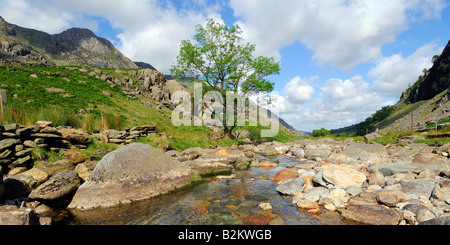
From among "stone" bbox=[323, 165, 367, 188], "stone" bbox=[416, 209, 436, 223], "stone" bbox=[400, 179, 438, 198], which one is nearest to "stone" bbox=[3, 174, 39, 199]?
"stone" bbox=[323, 165, 367, 188]

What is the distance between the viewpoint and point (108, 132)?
13156 millimetres

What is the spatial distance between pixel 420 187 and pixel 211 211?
5967mm

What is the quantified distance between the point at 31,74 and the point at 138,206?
117ft

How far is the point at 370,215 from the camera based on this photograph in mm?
4785

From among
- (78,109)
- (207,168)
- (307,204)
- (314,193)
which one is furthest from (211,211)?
(78,109)

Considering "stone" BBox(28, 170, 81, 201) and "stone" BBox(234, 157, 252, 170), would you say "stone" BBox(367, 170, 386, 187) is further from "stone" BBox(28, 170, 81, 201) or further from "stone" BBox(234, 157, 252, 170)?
"stone" BBox(28, 170, 81, 201)

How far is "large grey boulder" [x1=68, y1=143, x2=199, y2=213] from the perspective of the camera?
20.2ft

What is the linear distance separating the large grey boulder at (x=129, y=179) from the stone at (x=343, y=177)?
5202 mm

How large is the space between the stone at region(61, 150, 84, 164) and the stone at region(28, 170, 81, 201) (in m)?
2.20

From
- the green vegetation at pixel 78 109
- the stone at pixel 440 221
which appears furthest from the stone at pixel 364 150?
the green vegetation at pixel 78 109

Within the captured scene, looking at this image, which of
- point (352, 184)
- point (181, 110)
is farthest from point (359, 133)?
point (352, 184)

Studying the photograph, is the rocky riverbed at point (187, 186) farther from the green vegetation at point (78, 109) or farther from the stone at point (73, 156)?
the green vegetation at point (78, 109)
